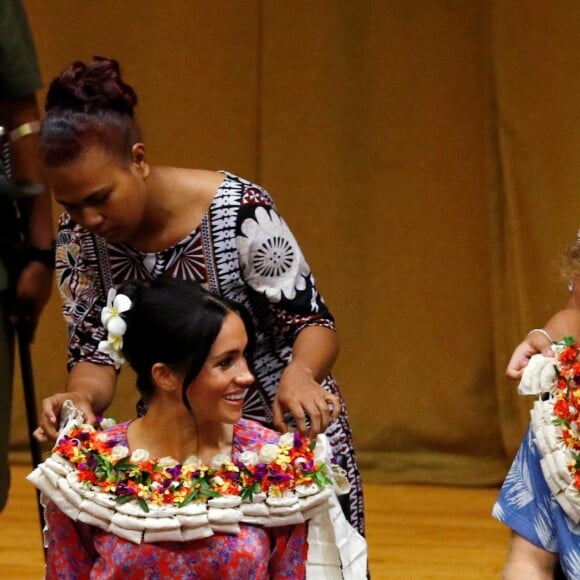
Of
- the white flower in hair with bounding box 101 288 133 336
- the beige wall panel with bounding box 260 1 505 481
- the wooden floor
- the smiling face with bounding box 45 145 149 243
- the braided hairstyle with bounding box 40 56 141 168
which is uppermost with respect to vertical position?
the braided hairstyle with bounding box 40 56 141 168

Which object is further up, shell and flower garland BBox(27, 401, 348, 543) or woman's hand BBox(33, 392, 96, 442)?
woman's hand BBox(33, 392, 96, 442)

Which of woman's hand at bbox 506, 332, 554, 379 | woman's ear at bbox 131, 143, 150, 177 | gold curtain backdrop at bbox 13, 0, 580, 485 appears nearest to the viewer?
woman's hand at bbox 506, 332, 554, 379

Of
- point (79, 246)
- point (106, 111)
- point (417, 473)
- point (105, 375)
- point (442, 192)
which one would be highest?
point (106, 111)

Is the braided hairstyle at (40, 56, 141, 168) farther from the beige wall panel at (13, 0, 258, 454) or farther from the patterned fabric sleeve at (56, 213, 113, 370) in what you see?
the beige wall panel at (13, 0, 258, 454)

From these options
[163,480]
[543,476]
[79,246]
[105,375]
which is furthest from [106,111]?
[543,476]

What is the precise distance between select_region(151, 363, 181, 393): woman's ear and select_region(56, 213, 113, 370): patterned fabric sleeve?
29 centimetres

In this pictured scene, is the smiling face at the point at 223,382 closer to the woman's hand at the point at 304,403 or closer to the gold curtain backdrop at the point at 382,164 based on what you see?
the woman's hand at the point at 304,403

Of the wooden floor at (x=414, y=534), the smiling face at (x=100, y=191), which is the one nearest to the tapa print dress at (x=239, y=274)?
the smiling face at (x=100, y=191)

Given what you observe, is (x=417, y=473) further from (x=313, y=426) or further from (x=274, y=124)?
(x=313, y=426)

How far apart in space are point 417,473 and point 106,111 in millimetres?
3272

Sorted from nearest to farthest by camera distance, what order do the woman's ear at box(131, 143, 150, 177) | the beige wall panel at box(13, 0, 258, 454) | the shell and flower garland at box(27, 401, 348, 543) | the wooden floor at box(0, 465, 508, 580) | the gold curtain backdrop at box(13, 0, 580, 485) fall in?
the shell and flower garland at box(27, 401, 348, 543), the woman's ear at box(131, 143, 150, 177), the wooden floor at box(0, 465, 508, 580), the gold curtain backdrop at box(13, 0, 580, 485), the beige wall panel at box(13, 0, 258, 454)

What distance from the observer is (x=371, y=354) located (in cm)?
527

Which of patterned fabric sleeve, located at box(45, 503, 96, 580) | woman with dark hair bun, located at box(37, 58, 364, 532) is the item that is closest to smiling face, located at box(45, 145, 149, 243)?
woman with dark hair bun, located at box(37, 58, 364, 532)

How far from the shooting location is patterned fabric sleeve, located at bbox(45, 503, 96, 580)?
6.82 feet
